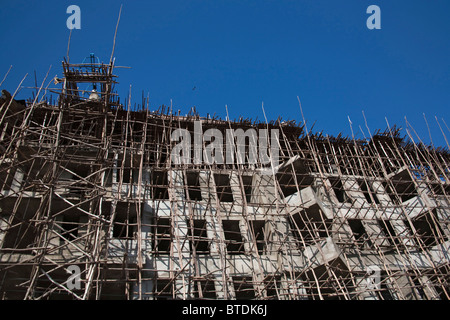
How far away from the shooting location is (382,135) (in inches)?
950

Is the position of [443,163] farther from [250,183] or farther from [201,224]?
[201,224]

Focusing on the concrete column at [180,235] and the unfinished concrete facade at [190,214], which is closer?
the unfinished concrete facade at [190,214]

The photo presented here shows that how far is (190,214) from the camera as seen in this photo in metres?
16.5

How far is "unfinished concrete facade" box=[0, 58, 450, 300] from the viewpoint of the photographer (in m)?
13.8

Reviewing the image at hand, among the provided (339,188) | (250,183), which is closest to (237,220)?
(250,183)

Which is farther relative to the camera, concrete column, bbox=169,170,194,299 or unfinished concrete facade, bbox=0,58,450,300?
concrete column, bbox=169,170,194,299

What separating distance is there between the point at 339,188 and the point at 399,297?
20.8 ft

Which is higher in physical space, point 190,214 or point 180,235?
point 190,214

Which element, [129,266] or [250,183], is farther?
[250,183]

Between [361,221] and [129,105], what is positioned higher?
[129,105]

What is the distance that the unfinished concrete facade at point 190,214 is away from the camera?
45.3 feet

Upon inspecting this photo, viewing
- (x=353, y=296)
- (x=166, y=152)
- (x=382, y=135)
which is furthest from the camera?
(x=382, y=135)
